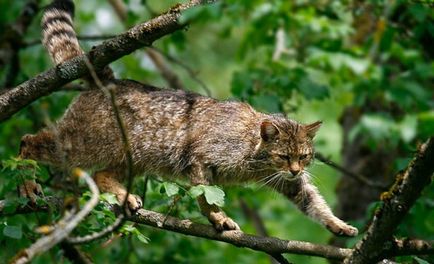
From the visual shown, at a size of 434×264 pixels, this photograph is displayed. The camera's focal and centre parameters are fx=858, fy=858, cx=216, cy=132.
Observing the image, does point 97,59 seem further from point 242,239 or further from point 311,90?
point 311,90

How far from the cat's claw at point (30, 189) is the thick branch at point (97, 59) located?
1.68 feet

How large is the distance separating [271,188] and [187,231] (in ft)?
4.78

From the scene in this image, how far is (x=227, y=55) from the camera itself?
650 inches

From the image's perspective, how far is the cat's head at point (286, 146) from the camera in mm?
6543

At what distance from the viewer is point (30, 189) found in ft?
20.0

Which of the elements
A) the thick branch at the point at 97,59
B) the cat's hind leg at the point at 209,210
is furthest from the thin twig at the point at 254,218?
the thick branch at the point at 97,59

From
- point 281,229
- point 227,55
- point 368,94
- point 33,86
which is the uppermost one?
point 33,86

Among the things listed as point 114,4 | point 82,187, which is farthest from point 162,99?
point 114,4

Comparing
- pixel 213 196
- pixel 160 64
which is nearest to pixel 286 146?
pixel 213 196

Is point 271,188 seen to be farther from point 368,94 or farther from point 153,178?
point 368,94

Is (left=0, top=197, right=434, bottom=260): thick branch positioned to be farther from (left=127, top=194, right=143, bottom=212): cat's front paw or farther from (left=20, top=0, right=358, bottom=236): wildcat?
(left=20, top=0, right=358, bottom=236): wildcat

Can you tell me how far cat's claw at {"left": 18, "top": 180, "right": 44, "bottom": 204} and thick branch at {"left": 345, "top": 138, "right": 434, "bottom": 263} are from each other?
7.36 feet

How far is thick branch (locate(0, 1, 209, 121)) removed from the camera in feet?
17.7

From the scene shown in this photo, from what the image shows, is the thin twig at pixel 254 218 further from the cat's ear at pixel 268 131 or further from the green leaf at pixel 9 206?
the green leaf at pixel 9 206
